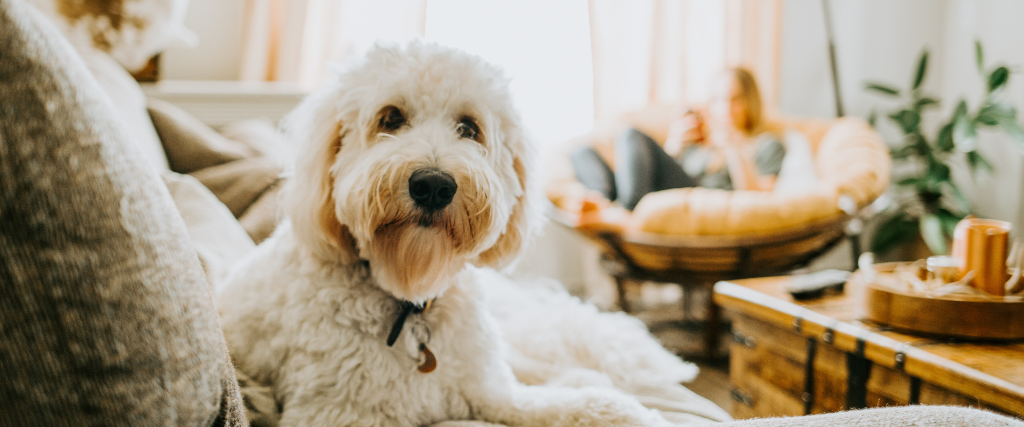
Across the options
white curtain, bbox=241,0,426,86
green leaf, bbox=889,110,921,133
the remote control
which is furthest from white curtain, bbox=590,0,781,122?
the remote control

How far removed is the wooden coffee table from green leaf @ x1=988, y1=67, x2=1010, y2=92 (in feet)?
7.58

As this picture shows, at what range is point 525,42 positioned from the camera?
12.7ft

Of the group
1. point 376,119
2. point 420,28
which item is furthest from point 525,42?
point 376,119

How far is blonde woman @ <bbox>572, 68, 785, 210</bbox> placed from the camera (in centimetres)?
316

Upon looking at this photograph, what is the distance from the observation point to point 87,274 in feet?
1.38

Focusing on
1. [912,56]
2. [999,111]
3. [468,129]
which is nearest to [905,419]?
[468,129]

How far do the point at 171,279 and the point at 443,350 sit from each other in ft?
1.86

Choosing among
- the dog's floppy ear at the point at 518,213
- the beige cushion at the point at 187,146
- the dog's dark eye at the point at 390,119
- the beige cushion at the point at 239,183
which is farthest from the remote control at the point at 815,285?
the beige cushion at the point at 187,146

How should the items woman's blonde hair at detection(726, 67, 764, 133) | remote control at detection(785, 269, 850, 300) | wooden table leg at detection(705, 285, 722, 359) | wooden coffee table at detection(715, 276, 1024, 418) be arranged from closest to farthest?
wooden coffee table at detection(715, 276, 1024, 418) < remote control at detection(785, 269, 850, 300) < wooden table leg at detection(705, 285, 722, 359) < woman's blonde hair at detection(726, 67, 764, 133)

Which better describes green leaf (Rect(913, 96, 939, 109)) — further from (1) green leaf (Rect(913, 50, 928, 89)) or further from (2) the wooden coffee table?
(2) the wooden coffee table

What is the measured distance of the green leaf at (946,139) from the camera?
3.30 meters

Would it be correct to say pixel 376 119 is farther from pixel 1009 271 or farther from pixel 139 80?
pixel 139 80

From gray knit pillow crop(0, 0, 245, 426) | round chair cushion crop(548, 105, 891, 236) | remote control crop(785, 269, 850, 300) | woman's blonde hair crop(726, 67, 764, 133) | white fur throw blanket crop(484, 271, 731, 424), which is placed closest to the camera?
gray knit pillow crop(0, 0, 245, 426)

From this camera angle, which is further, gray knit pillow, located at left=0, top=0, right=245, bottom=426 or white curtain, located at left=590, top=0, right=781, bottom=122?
white curtain, located at left=590, top=0, right=781, bottom=122
